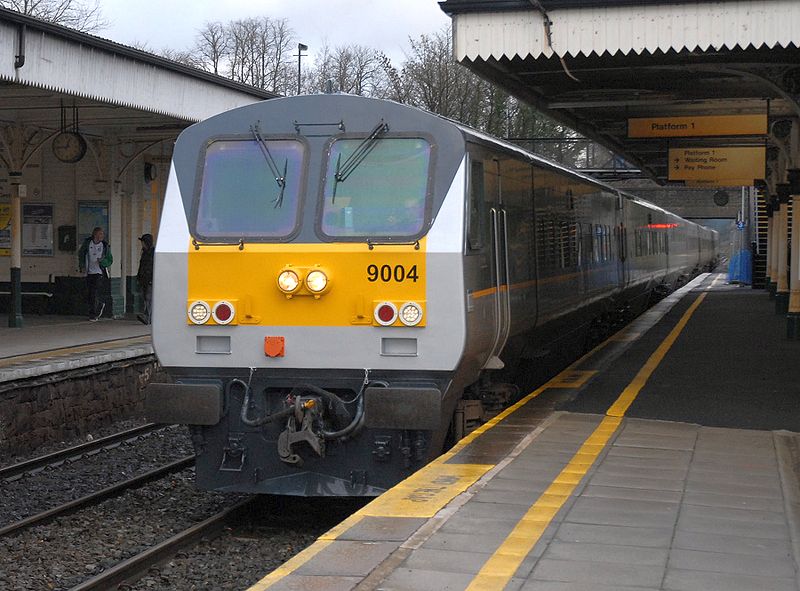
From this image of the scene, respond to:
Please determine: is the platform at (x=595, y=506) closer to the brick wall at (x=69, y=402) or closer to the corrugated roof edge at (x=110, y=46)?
the brick wall at (x=69, y=402)

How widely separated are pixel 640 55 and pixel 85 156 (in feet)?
36.5

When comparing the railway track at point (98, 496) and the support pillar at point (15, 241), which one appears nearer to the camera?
the railway track at point (98, 496)

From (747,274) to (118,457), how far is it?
33.5m

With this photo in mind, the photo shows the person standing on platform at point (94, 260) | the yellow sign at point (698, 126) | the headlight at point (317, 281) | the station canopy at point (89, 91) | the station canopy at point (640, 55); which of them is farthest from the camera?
the person standing on platform at point (94, 260)

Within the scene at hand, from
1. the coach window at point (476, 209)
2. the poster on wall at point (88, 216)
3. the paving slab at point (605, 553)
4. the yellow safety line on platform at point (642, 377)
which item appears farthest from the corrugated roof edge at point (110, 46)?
the paving slab at point (605, 553)

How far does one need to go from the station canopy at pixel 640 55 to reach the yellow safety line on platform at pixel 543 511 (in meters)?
→ 3.31

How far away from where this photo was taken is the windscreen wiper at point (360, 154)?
27.0 ft

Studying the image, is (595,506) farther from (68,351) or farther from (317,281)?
(68,351)

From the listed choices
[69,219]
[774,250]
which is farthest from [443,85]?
[69,219]

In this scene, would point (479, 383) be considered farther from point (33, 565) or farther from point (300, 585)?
point (300, 585)

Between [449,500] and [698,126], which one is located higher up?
[698,126]

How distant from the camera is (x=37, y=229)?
19.9 m

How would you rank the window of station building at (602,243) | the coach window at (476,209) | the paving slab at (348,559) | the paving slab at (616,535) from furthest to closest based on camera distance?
the window of station building at (602,243), the coach window at (476,209), the paving slab at (616,535), the paving slab at (348,559)

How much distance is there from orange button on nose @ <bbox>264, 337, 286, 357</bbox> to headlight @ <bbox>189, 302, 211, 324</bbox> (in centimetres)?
49
